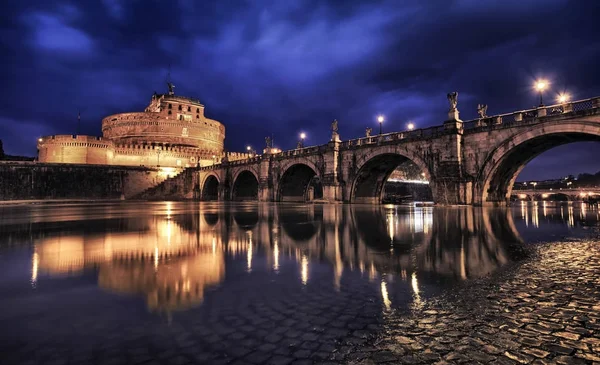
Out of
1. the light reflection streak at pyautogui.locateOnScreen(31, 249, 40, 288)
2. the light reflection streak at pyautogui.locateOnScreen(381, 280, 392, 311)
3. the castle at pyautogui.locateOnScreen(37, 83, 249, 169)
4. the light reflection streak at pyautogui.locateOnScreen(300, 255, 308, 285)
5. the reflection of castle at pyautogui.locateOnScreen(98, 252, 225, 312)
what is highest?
the castle at pyautogui.locateOnScreen(37, 83, 249, 169)

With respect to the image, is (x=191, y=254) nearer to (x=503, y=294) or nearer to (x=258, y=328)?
(x=258, y=328)

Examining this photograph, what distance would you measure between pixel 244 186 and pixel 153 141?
33.8 metres

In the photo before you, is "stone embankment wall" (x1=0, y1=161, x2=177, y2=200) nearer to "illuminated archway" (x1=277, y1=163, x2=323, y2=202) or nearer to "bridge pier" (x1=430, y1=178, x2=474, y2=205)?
"illuminated archway" (x1=277, y1=163, x2=323, y2=202)

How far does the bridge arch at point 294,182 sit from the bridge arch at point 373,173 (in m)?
8.16

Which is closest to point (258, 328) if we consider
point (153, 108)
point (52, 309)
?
point (52, 309)

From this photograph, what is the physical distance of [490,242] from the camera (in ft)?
25.2

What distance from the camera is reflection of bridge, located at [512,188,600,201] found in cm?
6144

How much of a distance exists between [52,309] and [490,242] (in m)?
8.50

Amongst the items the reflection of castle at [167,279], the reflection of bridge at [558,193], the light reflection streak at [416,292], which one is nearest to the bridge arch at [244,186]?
the reflection of castle at [167,279]

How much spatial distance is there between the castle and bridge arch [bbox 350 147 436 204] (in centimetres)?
3129

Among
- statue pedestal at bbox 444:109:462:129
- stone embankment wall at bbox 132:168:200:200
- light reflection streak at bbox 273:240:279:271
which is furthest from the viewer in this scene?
stone embankment wall at bbox 132:168:200:200

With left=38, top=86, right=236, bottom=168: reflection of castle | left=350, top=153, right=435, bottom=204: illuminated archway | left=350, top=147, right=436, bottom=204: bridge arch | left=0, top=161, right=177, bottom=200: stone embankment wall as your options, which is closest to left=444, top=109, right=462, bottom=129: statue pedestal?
left=350, top=147, right=436, bottom=204: bridge arch

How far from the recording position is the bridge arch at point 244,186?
50537 millimetres

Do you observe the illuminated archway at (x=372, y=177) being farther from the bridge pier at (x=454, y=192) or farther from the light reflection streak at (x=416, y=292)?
the light reflection streak at (x=416, y=292)
